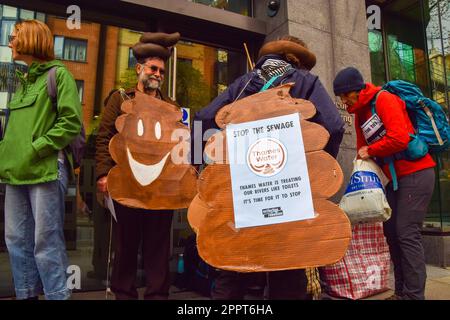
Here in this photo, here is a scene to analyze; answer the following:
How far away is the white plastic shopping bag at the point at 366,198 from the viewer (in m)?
2.53

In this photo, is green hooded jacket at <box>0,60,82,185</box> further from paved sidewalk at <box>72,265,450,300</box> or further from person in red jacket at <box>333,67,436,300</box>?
person in red jacket at <box>333,67,436,300</box>

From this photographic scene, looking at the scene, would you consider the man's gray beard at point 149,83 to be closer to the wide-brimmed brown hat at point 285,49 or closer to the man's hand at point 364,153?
the wide-brimmed brown hat at point 285,49

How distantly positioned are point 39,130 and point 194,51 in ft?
8.56

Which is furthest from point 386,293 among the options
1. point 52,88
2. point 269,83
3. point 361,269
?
point 52,88

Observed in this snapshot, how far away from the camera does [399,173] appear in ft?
9.11

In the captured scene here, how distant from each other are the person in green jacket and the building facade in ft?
4.07

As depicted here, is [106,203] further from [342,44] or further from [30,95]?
[342,44]

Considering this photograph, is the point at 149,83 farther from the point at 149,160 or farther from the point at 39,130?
the point at 39,130

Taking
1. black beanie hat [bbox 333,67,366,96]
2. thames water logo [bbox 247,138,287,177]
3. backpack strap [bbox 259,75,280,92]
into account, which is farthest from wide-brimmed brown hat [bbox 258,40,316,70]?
black beanie hat [bbox 333,67,366,96]

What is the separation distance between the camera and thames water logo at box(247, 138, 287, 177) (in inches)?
73.4

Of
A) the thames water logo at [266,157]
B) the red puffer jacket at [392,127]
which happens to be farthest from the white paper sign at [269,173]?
the red puffer jacket at [392,127]
